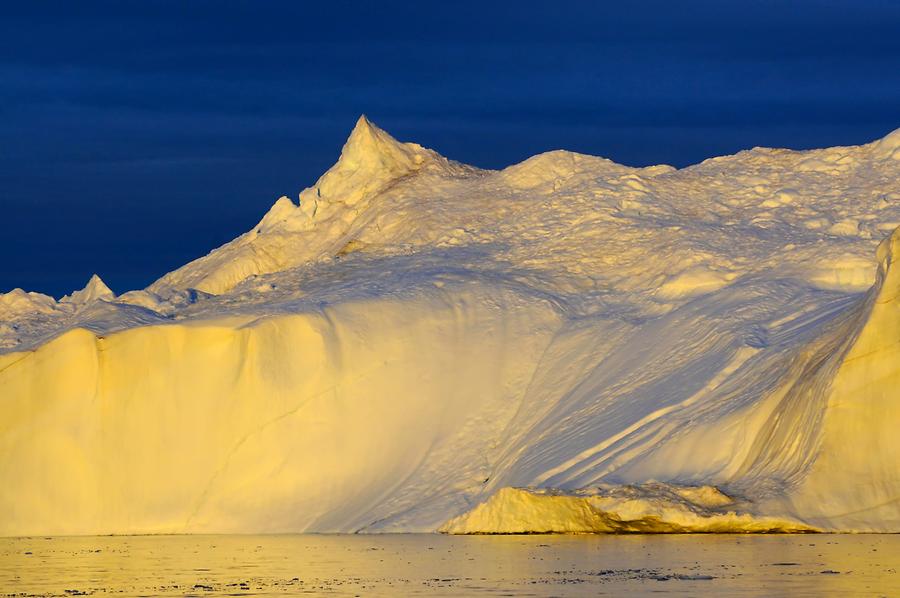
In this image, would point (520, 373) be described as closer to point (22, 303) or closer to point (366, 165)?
point (366, 165)

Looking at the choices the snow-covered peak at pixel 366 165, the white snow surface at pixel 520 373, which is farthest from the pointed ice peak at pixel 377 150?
the white snow surface at pixel 520 373

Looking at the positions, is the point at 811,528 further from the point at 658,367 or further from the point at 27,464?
the point at 27,464

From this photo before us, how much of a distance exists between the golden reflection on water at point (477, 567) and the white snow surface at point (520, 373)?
10.9ft

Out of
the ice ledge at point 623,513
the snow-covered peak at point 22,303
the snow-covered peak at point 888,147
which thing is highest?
the snow-covered peak at point 22,303

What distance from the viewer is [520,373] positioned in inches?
2196

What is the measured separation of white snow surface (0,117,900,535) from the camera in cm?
4384

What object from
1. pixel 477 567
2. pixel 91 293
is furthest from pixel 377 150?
pixel 477 567

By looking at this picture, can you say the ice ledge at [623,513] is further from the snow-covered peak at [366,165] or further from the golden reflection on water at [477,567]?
the snow-covered peak at [366,165]

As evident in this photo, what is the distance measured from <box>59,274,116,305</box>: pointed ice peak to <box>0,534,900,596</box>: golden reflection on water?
3117cm

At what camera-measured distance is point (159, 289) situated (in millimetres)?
71125

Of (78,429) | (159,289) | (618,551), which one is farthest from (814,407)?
(159,289)

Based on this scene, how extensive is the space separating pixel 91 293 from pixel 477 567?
4573 cm

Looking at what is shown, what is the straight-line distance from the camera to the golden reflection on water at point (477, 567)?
97.0 feet

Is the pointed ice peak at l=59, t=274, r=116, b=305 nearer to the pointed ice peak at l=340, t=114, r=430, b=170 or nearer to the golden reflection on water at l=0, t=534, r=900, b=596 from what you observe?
the pointed ice peak at l=340, t=114, r=430, b=170
